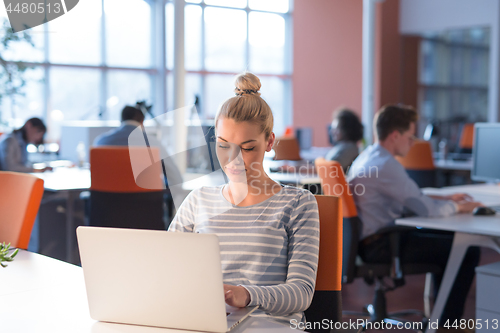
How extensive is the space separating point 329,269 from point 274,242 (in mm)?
196

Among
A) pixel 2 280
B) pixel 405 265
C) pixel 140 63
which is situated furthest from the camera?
pixel 140 63

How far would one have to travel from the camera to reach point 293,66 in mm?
10070

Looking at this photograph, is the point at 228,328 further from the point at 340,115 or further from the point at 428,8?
the point at 428,8

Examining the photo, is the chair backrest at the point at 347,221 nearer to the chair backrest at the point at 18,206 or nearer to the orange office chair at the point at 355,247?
the orange office chair at the point at 355,247

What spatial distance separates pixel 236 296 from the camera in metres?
1.06

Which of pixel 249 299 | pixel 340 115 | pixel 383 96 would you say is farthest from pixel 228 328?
pixel 383 96

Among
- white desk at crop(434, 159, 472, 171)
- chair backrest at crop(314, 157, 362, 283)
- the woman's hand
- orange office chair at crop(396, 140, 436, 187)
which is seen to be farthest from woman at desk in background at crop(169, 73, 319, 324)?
white desk at crop(434, 159, 472, 171)

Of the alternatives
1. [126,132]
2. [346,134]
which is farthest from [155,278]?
[126,132]

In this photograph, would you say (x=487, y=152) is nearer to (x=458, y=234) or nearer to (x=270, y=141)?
(x=458, y=234)

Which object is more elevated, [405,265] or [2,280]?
[2,280]

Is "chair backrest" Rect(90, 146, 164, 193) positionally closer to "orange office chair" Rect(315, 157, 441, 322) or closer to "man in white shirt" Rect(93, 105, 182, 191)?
"man in white shirt" Rect(93, 105, 182, 191)

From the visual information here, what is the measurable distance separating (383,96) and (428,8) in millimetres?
1578

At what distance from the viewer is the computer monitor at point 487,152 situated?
3188 millimetres

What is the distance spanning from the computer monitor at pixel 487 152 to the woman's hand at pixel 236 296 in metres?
2.60
